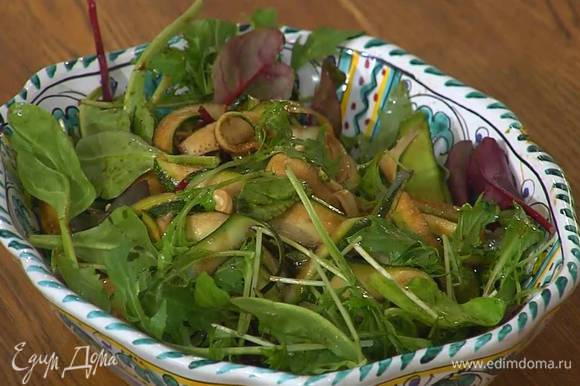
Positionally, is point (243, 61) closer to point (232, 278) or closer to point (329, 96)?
point (329, 96)

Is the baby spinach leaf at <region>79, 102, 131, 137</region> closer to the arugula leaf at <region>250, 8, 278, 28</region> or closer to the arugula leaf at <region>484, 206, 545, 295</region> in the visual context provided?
the arugula leaf at <region>250, 8, 278, 28</region>

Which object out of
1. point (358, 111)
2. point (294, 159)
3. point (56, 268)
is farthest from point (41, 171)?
point (358, 111)

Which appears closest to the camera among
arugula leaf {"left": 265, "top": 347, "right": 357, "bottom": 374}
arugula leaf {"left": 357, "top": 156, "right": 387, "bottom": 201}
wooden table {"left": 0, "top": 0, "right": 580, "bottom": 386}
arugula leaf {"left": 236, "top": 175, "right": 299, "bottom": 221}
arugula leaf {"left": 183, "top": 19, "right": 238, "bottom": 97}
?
arugula leaf {"left": 265, "top": 347, "right": 357, "bottom": 374}

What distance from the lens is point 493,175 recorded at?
0.87 m

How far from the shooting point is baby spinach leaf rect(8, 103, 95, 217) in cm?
82

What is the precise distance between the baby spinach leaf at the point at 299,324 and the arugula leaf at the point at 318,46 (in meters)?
0.42

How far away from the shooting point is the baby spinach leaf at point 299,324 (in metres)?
0.67

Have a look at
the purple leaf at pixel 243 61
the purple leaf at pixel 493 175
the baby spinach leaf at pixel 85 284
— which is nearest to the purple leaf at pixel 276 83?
the purple leaf at pixel 243 61

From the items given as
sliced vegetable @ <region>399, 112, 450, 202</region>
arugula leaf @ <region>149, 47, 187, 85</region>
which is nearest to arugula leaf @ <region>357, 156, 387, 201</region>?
sliced vegetable @ <region>399, 112, 450, 202</region>

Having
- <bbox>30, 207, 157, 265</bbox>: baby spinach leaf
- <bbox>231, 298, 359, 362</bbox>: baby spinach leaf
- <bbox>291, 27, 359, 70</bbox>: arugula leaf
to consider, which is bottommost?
<bbox>231, 298, 359, 362</bbox>: baby spinach leaf

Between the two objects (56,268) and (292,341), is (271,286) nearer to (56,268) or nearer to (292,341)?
(292,341)

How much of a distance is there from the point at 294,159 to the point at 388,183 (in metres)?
0.13

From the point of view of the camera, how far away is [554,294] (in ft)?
2.26

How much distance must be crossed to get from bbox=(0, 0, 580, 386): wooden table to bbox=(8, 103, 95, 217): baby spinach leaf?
0.35 metres
